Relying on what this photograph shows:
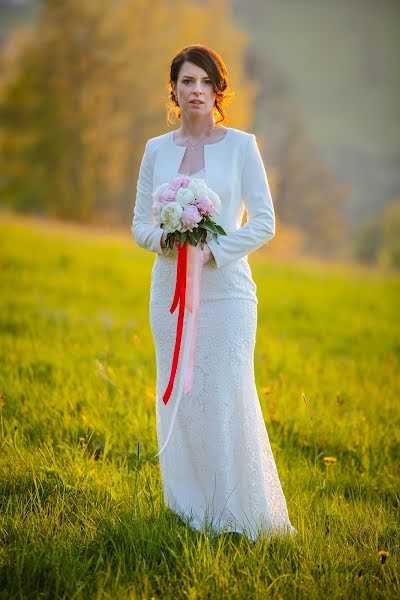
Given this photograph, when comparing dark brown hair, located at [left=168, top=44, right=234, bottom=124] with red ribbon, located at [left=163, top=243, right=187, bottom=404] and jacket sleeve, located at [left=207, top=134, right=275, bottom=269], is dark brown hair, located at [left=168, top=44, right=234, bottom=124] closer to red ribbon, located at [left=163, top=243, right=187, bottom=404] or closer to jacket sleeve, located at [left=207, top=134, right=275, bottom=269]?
jacket sleeve, located at [left=207, top=134, right=275, bottom=269]

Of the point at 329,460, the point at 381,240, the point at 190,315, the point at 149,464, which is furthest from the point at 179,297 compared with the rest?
the point at 381,240

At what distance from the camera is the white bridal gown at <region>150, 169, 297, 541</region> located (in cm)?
344

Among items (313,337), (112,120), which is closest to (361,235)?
(112,120)

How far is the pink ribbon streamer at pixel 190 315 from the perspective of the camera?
10.9 ft

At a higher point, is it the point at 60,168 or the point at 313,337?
the point at 60,168

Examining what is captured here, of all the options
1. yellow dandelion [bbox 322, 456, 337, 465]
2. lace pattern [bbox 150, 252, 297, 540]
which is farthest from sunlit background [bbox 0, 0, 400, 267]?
lace pattern [bbox 150, 252, 297, 540]

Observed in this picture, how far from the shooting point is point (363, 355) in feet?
25.5

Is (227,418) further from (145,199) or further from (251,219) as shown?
(145,199)

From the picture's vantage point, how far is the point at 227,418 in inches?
135

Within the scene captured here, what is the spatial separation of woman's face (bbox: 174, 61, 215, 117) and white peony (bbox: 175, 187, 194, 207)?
60 cm

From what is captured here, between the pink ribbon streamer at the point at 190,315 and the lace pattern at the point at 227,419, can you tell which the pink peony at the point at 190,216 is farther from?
the lace pattern at the point at 227,419

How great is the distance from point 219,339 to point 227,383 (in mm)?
223

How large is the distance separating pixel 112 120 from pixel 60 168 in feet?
8.98

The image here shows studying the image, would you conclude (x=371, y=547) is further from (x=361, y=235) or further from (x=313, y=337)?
(x=361, y=235)
